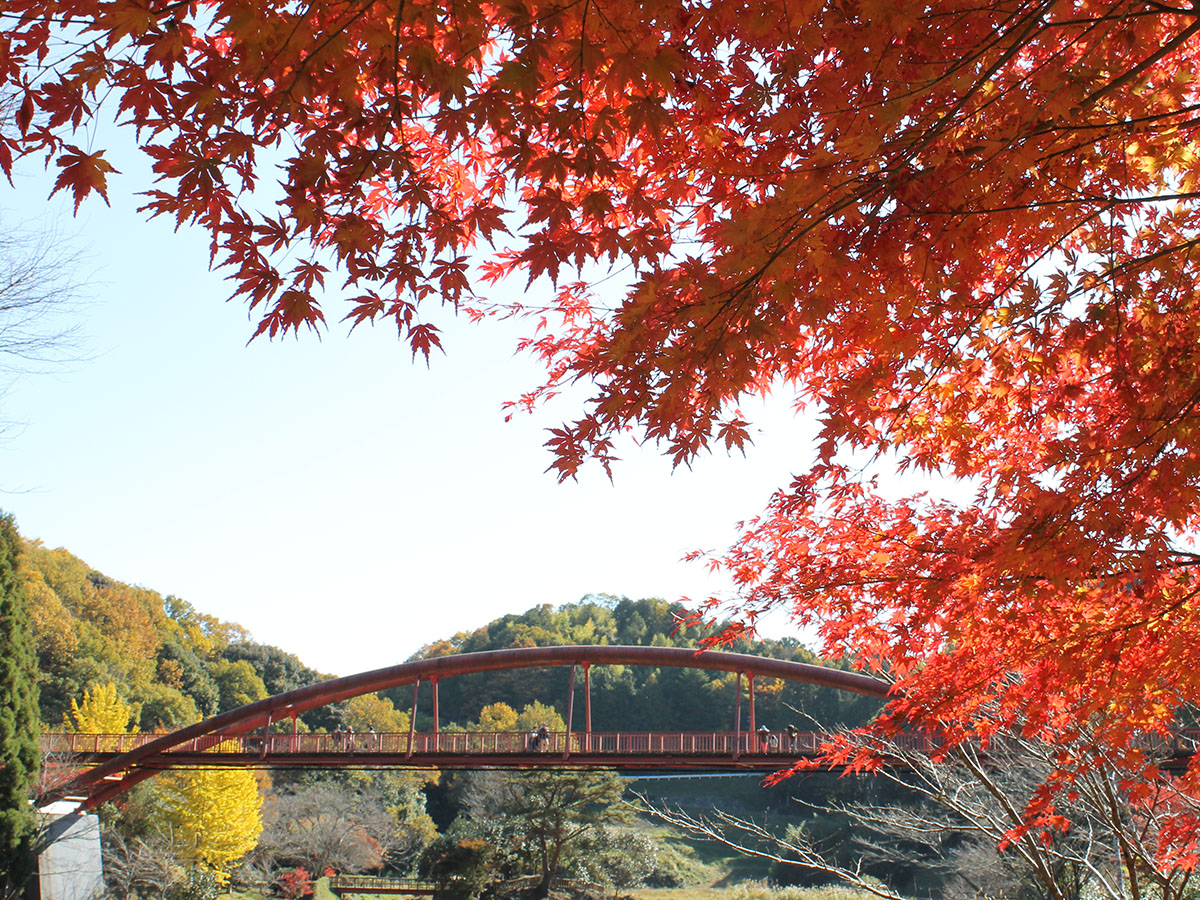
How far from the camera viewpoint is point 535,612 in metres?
38.9

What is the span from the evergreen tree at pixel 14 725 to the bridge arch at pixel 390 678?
3.73ft

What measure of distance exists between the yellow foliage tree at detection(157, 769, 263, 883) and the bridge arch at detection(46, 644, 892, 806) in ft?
10.2

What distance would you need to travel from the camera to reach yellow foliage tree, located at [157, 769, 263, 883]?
1795cm

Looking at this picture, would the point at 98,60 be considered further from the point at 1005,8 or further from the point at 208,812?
the point at 208,812

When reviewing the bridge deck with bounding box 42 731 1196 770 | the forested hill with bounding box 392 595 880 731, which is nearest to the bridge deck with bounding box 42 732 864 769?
the bridge deck with bounding box 42 731 1196 770

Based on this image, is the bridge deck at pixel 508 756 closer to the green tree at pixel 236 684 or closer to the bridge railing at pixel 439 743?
the bridge railing at pixel 439 743

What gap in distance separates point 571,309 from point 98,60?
8.32 feet

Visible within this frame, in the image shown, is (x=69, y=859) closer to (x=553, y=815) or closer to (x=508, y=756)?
(x=508, y=756)

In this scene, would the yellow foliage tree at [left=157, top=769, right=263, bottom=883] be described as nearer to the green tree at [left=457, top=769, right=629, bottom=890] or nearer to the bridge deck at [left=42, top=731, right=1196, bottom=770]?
the bridge deck at [left=42, top=731, right=1196, bottom=770]

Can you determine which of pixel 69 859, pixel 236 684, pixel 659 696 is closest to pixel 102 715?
pixel 69 859

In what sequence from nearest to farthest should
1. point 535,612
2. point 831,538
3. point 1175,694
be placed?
point 1175,694 < point 831,538 < point 535,612

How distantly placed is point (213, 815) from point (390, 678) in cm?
700

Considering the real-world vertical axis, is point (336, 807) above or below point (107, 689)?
below

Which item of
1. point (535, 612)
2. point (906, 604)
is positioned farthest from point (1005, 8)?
point (535, 612)
